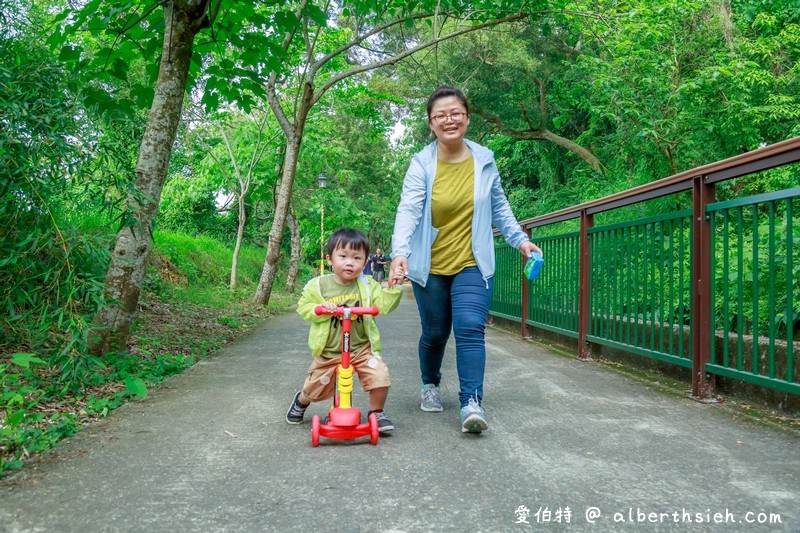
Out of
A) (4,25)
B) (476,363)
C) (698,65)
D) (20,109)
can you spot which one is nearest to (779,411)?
(476,363)

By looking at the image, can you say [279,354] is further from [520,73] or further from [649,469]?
[520,73]

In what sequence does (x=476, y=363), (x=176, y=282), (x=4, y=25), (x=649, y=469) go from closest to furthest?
(x=649, y=469) → (x=476, y=363) → (x=4, y=25) → (x=176, y=282)

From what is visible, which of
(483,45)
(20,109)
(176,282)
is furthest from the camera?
(483,45)

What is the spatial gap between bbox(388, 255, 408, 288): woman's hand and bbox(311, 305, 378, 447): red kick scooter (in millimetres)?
226

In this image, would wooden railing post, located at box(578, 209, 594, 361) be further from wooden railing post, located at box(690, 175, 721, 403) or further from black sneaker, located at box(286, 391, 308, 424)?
black sneaker, located at box(286, 391, 308, 424)

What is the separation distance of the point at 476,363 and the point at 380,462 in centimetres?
86

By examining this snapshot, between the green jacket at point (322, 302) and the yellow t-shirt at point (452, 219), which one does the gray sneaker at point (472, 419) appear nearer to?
the green jacket at point (322, 302)

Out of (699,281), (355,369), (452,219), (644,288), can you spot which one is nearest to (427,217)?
(452,219)

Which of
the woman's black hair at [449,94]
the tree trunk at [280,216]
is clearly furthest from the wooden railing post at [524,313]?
the tree trunk at [280,216]

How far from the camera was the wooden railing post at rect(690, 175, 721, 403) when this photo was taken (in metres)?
4.23

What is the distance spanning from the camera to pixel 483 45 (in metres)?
17.7

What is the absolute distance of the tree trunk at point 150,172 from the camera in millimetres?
5109

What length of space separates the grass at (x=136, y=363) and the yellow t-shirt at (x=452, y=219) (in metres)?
1.99

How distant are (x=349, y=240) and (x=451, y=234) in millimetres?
657
